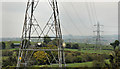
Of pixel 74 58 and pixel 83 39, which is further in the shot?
pixel 83 39

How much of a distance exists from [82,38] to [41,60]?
6.53 meters

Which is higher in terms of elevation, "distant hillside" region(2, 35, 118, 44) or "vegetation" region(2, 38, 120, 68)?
"distant hillside" region(2, 35, 118, 44)

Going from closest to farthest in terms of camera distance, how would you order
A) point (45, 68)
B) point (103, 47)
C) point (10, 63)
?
1. point (45, 68)
2. point (10, 63)
3. point (103, 47)

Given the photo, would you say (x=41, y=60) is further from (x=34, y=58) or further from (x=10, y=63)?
(x=10, y=63)

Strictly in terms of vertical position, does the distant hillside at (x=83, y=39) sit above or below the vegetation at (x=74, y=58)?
above

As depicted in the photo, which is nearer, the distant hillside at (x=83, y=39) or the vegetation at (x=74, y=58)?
the vegetation at (x=74, y=58)

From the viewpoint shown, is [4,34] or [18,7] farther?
[4,34]

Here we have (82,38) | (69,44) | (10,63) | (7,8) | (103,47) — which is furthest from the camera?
(103,47)

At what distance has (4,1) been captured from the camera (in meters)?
23.2

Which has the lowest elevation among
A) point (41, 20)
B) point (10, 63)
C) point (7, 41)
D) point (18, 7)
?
point (10, 63)

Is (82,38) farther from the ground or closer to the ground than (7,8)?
closer to the ground

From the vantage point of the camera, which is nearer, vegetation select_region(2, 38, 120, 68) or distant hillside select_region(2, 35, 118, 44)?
vegetation select_region(2, 38, 120, 68)

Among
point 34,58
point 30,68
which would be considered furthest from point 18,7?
point 30,68

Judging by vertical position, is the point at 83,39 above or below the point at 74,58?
above
